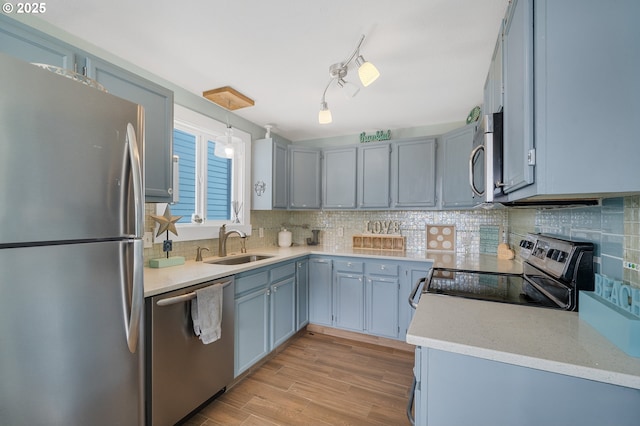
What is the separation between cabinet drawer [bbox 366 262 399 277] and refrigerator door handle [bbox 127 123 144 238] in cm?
217

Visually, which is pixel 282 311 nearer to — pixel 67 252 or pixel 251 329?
pixel 251 329

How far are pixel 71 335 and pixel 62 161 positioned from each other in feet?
1.94

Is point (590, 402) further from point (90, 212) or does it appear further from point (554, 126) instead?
point (90, 212)

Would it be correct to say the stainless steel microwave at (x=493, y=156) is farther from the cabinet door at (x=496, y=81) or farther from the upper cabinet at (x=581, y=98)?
the upper cabinet at (x=581, y=98)

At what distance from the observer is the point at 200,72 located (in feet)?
6.68

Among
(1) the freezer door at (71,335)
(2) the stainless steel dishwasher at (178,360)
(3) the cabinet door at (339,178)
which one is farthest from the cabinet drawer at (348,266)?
(1) the freezer door at (71,335)

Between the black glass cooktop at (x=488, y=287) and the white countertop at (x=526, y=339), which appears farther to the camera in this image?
the black glass cooktop at (x=488, y=287)

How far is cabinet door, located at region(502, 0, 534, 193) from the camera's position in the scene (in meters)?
0.87

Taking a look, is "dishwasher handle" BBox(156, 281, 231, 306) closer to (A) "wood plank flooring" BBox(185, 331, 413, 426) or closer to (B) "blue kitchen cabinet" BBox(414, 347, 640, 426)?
(A) "wood plank flooring" BBox(185, 331, 413, 426)

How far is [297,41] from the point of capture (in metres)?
1.67

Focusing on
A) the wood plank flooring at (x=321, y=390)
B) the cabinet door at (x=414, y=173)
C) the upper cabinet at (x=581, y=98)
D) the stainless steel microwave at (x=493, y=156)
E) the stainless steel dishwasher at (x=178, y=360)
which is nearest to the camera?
the upper cabinet at (x=581, y=98)

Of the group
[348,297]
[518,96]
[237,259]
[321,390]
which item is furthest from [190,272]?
[518,96]

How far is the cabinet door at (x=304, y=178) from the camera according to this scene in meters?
3.41

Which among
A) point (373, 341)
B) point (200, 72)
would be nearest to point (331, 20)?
point (200, 72)
